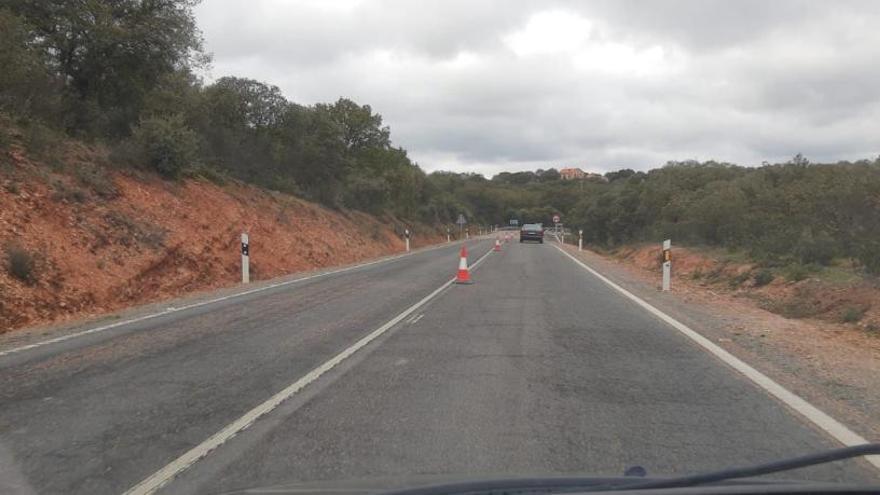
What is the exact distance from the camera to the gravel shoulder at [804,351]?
678 cm

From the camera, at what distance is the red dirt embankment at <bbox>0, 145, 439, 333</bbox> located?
14.7 metres

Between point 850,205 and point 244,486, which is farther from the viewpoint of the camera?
point 850,205

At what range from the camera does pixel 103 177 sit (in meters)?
20.5

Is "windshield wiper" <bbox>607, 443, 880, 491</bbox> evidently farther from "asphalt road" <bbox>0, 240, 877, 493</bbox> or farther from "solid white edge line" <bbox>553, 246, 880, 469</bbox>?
"solid white edge line" <bbox>553, 246, 880, 469</bbox>

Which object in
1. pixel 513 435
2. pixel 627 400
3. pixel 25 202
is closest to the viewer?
pixel 513 435

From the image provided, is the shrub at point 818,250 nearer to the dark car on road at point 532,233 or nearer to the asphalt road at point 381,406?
the asphalt road at point 381,406

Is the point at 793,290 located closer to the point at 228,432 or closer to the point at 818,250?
the point at 818,250

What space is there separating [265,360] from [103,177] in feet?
47.6

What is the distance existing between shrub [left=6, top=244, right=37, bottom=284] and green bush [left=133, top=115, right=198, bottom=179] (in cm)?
984

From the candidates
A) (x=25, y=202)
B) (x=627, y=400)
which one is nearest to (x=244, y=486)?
(x=627, y=400)

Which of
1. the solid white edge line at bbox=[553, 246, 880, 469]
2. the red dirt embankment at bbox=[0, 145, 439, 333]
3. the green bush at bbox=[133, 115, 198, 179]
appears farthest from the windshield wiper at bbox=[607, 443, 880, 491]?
the green bush at bbox=[133, 115, 198, 179]

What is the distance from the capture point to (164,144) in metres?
24.0

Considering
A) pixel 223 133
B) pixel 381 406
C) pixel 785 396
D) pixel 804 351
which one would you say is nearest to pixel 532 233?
pixel 223 133

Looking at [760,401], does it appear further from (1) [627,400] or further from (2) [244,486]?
(2) [244,486]
